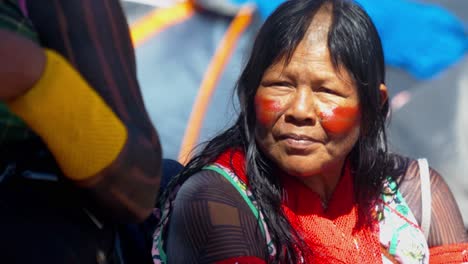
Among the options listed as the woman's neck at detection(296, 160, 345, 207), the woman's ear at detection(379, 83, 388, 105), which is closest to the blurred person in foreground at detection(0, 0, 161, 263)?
the woman's neck at detection(296, 160, 345, 207)

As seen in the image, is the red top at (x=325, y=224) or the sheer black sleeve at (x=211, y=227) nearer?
the sheer black sleeve at (x=211, y=227)

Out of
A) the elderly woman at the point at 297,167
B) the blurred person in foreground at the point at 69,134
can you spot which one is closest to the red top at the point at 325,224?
the elderly woman at the point at 297,167

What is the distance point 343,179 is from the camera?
1951 mm

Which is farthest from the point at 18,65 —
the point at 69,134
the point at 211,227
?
the point at 211,227

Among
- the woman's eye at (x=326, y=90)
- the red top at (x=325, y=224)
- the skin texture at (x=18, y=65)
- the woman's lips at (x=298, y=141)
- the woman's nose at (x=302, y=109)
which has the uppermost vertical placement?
the skin texture at (x=18, y=65)

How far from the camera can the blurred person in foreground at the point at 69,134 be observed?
122cm

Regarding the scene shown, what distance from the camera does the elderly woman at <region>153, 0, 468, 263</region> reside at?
1.75 metres

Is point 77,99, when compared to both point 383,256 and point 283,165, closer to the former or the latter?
point 283,165

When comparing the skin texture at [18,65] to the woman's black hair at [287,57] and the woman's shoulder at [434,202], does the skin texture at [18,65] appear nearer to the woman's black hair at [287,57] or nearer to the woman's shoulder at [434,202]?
the woman's black hair at [287,57]

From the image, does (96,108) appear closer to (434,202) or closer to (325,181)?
(325,181)

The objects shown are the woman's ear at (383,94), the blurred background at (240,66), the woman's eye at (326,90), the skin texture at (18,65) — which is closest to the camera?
the skin texture at (18,65)

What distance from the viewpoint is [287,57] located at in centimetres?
181

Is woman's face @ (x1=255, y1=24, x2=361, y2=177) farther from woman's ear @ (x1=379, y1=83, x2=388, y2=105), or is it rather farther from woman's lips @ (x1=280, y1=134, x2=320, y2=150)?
woman's ear @ (x1=379, y1=83, x2=388, y2=105)

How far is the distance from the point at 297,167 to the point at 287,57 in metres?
0.22
